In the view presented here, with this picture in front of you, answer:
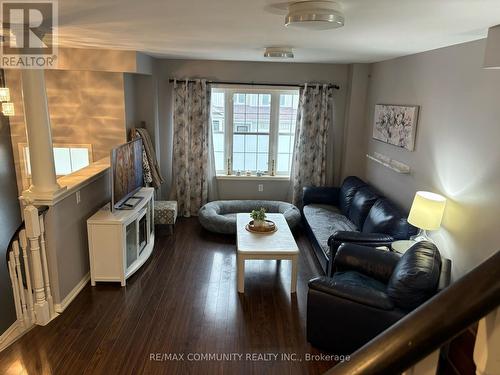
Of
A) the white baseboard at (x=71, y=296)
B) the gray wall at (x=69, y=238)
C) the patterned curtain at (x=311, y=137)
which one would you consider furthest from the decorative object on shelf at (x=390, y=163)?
the white baseboard at (x=71, y=296)

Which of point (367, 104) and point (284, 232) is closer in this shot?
point (284, 232)

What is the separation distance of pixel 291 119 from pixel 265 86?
709 mm

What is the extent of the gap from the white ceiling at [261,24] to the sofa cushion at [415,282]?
5.49ft

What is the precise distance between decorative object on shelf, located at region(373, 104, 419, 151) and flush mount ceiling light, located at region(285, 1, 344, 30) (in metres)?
2.60

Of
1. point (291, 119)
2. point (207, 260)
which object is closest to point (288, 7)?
point (207, 260)

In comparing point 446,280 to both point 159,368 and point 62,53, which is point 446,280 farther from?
point 62,53

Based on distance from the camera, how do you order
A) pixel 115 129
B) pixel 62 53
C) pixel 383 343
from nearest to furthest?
pixel 383 343, pixel 62 53, pixel 115 129

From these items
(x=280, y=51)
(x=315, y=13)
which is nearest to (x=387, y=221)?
(x=280, y=51)

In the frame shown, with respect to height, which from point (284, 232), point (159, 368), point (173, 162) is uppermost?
point (173, 162)

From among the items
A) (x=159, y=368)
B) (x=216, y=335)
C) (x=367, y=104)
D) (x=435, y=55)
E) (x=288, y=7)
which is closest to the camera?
(x=288, y=7)

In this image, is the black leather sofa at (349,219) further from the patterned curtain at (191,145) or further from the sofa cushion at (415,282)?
the patterned curtain at (191,145)

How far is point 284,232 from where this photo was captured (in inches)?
176

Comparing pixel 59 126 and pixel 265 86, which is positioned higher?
pixel 265 86

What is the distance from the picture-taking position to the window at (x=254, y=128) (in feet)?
20.6
